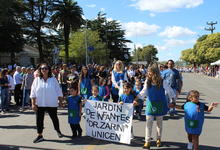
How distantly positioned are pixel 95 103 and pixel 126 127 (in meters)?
0.96

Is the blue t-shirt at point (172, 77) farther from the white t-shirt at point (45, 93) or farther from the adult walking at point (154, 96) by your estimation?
the white t-shirt at point (45, 93)

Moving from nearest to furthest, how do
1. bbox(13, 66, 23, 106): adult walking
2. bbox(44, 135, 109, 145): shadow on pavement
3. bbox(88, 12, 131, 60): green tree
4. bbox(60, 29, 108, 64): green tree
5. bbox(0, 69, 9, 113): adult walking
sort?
bbox(44, 135, 109, 145): shadow on pavement
bbox(0, 69, 9, 113): adult walking
bbox(13, 66, 23, 106): adult walking
bbox(60, 29, 108, 64): green tree
bbox(88, 12, 131, 60): green tree

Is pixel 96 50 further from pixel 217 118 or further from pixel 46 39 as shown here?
pixel 217 118

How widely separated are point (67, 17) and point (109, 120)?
3715 cm

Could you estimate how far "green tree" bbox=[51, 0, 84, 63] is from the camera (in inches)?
1674

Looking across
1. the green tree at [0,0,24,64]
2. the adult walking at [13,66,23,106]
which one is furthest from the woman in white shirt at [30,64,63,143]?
the green tree at [0,0,24,64]

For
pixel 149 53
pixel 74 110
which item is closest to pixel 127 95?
pixel 74 110

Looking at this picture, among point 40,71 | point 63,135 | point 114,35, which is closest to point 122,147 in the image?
point 63,135

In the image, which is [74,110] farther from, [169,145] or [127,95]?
[169,145]

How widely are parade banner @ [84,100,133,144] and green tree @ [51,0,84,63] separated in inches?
1404

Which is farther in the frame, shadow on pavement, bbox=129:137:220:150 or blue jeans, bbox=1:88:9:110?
blue jeans, bbox=1:88:9:110

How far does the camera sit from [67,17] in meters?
42.5

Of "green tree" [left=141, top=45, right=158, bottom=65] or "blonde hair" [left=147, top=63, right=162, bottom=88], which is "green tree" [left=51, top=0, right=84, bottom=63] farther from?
"green tree" [left=141, top=45, right=158, bottom=65]

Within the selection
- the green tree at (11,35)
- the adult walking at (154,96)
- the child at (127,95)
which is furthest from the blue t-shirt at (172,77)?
the green tree at (11,35)
